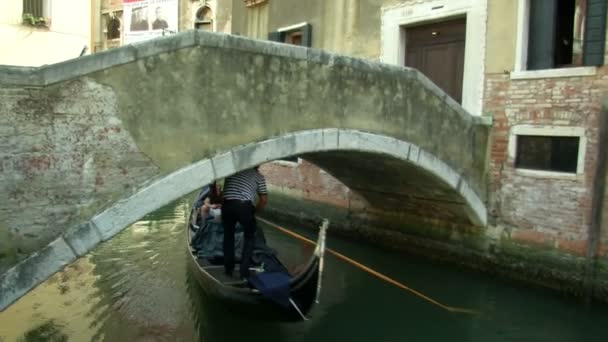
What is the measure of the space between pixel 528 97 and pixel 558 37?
66cm

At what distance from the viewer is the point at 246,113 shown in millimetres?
3537

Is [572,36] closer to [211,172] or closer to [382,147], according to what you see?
[382,147]

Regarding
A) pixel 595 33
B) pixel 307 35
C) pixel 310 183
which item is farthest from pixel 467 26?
pixel 310 183

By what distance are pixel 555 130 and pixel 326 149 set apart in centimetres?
209

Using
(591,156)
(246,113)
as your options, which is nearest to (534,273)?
(591,156)

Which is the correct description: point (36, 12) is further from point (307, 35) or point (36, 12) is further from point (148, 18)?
point (307, 35)

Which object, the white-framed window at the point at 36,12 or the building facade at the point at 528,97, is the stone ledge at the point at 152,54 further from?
the white-framed window at the point at 36,12

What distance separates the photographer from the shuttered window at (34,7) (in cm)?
1170

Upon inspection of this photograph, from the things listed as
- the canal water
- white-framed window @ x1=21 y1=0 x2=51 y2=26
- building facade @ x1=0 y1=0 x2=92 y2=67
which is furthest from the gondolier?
white-framed window @ x1=21 y1=0 x2=51 y2=26

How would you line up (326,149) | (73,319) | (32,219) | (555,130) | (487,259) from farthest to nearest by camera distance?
1. (487,259)
2. (555,130)
3. (73,319)
4. (326,149)
5. (32,219)

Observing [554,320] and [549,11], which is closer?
[554,320]

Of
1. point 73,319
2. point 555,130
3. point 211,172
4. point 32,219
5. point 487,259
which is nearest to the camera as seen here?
point 32,219

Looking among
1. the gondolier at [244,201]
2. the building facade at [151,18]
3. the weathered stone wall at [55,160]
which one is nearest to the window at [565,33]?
the gondolier at [244,201]

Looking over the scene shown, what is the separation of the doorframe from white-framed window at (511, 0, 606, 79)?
41cm
